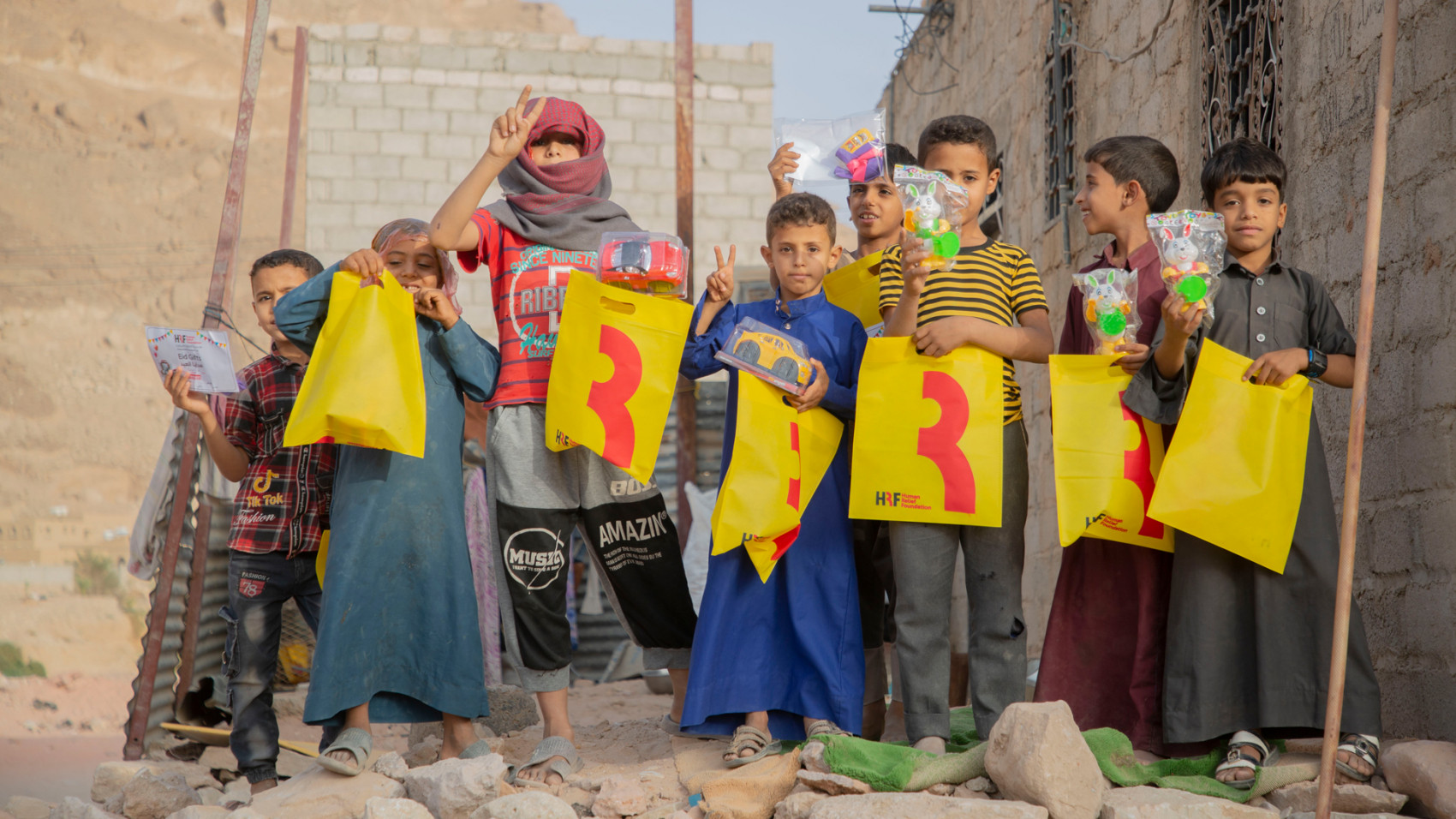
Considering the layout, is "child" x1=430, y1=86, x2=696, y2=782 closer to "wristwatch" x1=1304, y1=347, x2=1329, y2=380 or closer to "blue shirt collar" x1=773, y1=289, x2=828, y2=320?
"blue shirt collar" x1=773, y1=289, x2=828, y2=320

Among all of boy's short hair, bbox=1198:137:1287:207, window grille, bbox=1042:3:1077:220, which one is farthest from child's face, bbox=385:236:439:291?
window grille, bbox=1042:3:1077:220

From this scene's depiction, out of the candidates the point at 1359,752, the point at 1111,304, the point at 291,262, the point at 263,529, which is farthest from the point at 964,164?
the point at 263,529

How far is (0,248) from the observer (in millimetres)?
26578

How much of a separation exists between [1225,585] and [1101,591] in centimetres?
38

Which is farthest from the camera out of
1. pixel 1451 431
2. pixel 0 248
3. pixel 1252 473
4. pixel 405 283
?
pixel 0 248

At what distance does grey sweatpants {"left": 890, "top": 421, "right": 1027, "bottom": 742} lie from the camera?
3.05 metres

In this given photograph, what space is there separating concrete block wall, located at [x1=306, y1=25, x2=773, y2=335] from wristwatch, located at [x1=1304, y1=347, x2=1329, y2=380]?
32.7 feet

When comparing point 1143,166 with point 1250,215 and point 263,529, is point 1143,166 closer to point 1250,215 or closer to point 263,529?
point 1250,215

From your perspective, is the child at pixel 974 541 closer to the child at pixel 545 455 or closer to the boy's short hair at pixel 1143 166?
the boy's short hair at pixel 1143 166

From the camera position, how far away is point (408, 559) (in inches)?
128

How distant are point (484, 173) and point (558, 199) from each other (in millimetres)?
357

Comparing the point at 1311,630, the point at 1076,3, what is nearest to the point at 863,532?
the point at 1311,630

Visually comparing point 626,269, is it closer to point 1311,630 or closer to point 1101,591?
point 1101,591

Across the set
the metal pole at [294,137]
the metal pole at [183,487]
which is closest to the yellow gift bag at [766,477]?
the metal pole at [183,487]
